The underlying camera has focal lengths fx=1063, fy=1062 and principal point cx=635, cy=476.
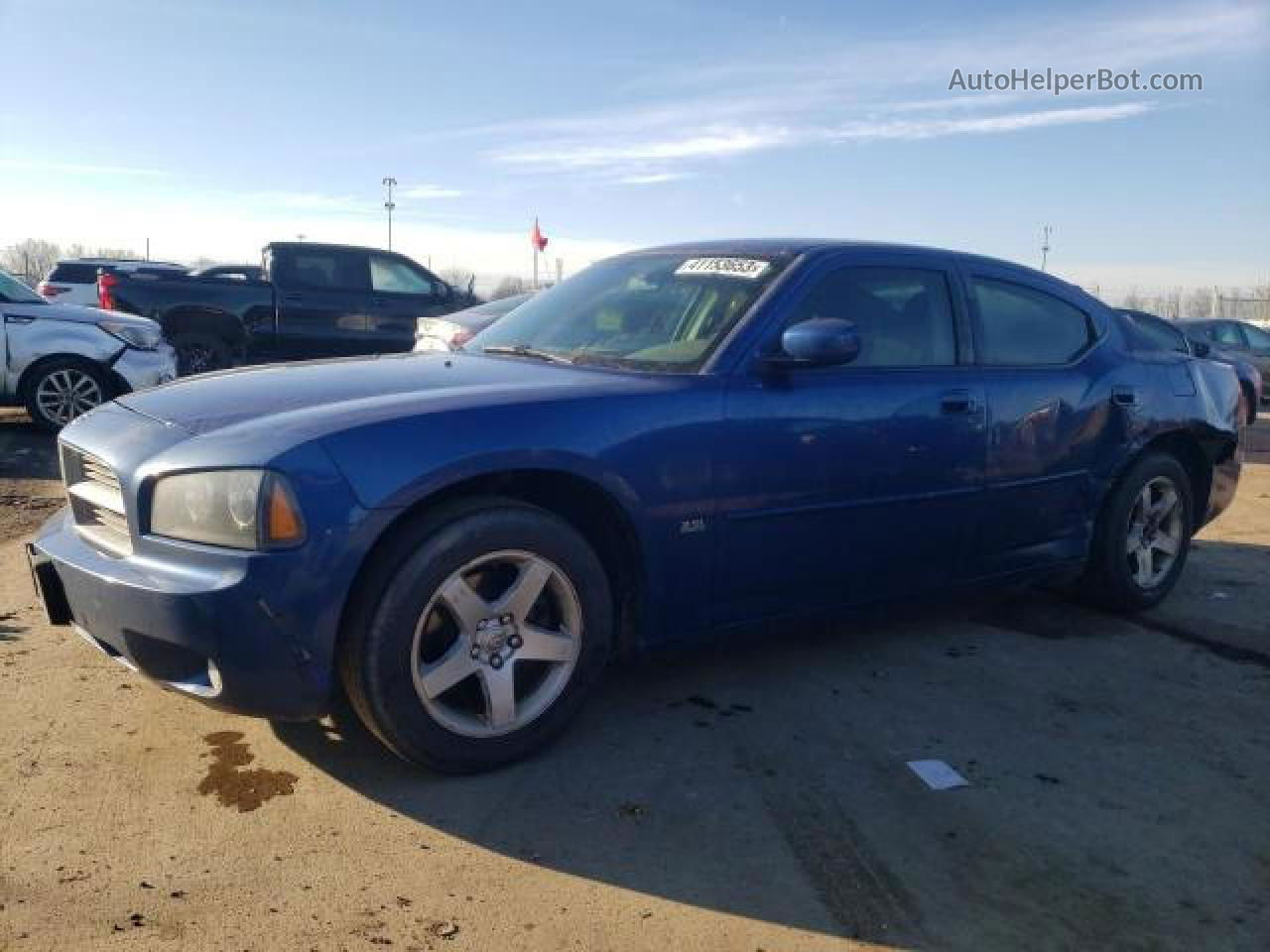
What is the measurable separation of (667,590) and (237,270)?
1744 cm

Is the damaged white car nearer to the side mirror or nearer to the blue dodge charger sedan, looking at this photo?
the blue dodge charger sedan

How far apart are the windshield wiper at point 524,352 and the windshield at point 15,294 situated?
20.9 feet

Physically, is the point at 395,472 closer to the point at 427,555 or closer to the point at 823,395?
the point at 427,555

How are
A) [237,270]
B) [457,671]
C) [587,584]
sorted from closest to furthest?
[457,671] → [587,584] → [237,270]

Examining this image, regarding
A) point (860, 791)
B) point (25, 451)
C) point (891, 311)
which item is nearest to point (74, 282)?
point (25, 451)

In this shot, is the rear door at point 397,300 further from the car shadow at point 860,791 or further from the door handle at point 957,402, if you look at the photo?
the door handle at point 957,402

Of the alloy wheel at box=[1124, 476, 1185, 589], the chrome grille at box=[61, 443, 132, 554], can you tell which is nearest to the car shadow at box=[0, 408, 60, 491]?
the chrome grille at box=[61, 443, 132, 554]

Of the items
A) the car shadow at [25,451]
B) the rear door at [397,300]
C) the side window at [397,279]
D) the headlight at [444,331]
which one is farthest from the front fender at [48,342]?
the side window at [397,279]

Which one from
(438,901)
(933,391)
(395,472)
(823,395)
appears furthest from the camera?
(933,391)

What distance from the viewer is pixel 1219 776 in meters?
3.29

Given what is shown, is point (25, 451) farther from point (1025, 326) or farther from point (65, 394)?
point (1025, 326)

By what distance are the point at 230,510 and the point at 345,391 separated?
0.64m

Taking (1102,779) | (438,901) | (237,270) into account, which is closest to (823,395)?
(1102,779)

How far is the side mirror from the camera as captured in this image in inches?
135
